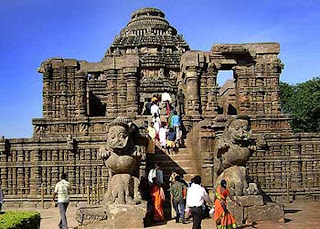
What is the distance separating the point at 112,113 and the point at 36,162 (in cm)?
419

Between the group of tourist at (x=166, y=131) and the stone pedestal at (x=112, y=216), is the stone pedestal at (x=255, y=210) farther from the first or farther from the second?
the group of tourist at (x=166, y=131)

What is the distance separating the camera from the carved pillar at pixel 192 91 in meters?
19.8

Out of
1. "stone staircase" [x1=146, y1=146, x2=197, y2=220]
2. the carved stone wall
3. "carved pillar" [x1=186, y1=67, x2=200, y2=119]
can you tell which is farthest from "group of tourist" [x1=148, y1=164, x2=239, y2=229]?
"carved pillar" [x1=186, y1=67, x2=200, y2=119]

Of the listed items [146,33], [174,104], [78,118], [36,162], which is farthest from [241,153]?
[146,33]

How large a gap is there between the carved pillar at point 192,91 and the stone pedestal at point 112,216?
10.2 m

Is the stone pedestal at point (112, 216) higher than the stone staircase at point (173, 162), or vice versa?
the stone staircase at point (173, 162)

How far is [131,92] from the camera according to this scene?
790 inches

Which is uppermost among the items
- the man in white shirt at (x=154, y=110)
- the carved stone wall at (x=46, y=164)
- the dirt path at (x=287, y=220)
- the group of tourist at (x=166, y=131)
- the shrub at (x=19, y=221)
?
the man in white shirt at (x=154, y=110)

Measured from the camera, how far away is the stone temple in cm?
1684

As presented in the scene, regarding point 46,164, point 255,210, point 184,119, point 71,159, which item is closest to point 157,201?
point 255,210

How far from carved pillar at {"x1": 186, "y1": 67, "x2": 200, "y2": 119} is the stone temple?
42 millimetres

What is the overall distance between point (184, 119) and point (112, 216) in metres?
9.44

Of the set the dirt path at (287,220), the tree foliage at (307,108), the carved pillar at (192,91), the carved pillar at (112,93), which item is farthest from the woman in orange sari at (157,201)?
the tree foliage at (307,108)

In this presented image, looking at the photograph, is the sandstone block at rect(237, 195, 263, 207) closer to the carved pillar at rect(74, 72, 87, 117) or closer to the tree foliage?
the carved pillar at rect(74, 72, 87, 117)
